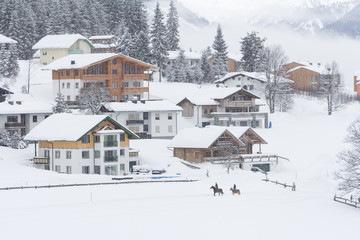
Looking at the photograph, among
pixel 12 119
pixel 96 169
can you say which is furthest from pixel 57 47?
pixel 96 169

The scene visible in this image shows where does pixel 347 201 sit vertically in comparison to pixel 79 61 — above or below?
below

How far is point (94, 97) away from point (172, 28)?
2367 inches

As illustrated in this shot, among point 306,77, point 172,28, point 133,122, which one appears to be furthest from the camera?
point 172,28

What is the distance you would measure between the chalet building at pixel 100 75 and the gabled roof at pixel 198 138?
2023cm

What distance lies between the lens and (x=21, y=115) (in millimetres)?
81188

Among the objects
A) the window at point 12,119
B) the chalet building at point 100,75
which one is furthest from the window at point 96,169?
the chalet building at point 100,75

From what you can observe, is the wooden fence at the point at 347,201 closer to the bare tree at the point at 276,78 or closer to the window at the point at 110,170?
the window at the point at 110,170

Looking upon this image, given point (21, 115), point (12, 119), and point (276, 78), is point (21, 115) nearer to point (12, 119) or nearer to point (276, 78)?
point (12, 119)

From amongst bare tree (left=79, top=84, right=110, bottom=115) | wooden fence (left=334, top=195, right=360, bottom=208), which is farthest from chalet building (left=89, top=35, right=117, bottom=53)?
wooden fence (left=334, top=195, right=360, bottom=208)

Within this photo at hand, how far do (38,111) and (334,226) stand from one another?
45.5 metres

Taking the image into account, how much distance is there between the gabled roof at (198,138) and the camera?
248 ft

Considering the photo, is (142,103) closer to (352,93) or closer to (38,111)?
(38,111)

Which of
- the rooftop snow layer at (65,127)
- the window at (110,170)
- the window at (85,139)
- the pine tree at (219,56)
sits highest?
the pine tree at (219,56)

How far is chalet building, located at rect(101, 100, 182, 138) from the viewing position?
8644 centimetres
